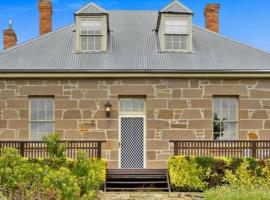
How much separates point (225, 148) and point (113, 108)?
4.15 meters

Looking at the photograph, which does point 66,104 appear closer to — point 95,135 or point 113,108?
point 95,135

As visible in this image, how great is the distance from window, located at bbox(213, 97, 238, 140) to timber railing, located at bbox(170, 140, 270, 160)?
1669 mm

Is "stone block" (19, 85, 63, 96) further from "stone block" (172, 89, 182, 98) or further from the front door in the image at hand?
"stone block" (172, 89, 182, 98)

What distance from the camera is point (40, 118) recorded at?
2072 centimetres

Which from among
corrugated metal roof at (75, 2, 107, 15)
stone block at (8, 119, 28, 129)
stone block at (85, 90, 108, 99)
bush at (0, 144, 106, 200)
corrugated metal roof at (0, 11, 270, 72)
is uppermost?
corrugated metal roof at (75, 2, 107, 15)

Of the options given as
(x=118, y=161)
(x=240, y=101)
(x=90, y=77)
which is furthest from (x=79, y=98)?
(x=240, y=101)

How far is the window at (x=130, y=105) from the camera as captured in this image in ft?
68.0

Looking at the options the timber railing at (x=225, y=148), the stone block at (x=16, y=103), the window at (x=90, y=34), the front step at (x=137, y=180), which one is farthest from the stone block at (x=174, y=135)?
the stone block at (x=16, y=103)

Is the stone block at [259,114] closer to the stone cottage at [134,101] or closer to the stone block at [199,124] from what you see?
the stone cottage at [134,101]

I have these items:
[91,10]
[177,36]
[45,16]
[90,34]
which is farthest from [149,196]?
[45,16]

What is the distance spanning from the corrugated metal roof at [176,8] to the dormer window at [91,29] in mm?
2252

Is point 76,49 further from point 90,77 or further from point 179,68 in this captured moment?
point 179,68

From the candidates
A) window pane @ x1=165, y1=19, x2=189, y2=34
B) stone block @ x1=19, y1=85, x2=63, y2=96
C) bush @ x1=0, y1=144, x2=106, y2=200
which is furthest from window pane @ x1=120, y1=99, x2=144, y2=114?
bush @ x1=0, y1=144, x2=106, y2=200

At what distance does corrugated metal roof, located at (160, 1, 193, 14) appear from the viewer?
71.2 ft
